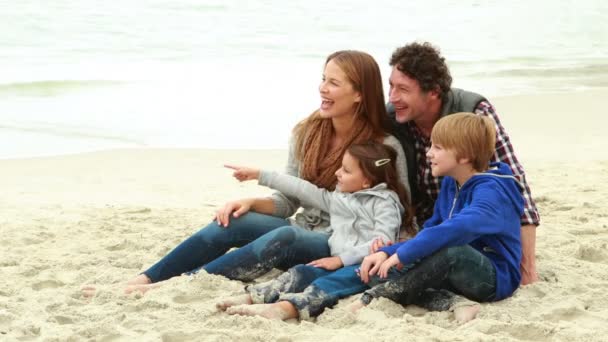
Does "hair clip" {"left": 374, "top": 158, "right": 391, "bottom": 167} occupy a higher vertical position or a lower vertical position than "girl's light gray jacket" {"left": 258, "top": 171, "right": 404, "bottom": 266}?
higher

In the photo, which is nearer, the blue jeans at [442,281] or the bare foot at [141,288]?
the blue jeans at [442,281]

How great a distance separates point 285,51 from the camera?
46.3ft

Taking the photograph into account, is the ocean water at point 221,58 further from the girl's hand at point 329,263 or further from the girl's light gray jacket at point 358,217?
the girl's hand at point 329,263

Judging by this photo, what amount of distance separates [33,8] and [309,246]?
13202 mm

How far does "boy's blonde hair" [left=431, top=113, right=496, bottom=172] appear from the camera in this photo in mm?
3678

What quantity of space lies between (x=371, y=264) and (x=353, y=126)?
825mm

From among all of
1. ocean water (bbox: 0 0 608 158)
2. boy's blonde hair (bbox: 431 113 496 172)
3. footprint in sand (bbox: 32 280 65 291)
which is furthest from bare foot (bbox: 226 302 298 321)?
ocean water (bbox: 0 0 608 158)

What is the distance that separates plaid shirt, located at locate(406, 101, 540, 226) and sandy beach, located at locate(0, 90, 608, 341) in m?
0.37

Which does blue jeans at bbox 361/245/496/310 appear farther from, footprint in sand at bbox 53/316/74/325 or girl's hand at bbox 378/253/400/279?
footprint in sand at bbox 53/316/74/325

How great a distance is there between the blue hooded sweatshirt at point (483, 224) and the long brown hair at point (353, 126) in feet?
1.62

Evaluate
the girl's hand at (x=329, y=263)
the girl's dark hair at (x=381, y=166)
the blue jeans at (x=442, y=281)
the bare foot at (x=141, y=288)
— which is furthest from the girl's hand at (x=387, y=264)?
the bare foot at (x=141, y=288)

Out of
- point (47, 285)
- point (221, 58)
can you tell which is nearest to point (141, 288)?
point (47, 285)

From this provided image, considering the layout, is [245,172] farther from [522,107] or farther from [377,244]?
[522,107]

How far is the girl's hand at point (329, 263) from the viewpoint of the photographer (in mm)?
3900
